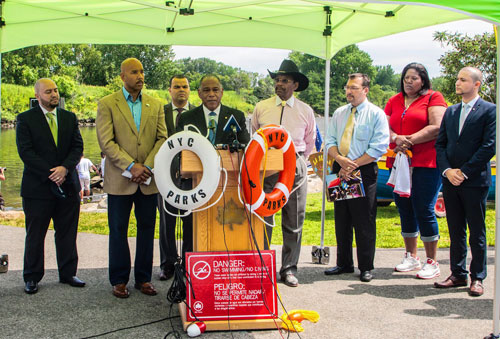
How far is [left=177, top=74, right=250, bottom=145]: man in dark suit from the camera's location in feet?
14.4

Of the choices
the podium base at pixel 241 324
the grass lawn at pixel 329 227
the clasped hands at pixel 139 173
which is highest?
the clasped hands at pixel 139 173

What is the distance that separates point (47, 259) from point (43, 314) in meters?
1.91

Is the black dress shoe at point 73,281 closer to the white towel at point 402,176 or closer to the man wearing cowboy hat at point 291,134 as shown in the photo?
the man wearing cowboy hat at point 291,134

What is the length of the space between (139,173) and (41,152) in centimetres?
98

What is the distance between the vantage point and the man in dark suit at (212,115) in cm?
438

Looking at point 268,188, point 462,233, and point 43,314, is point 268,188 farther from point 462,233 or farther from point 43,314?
point 43,314

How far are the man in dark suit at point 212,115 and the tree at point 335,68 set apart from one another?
5532 cm

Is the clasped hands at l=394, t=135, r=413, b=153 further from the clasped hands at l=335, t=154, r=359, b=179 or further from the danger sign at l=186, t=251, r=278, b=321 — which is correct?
the danger sign at l=186, t=251, r=278, b=321

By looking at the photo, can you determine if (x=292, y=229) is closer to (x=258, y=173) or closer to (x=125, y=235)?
(x=258, y=173)

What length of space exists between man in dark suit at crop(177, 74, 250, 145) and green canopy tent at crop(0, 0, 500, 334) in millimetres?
858

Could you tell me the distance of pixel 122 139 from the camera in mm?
4422

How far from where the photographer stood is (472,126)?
4.50 meters

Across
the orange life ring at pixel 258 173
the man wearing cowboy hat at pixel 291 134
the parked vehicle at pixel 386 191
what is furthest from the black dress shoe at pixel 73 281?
the parked vehicle at pixel 386 191

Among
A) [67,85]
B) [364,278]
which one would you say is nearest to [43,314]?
[364,278]
